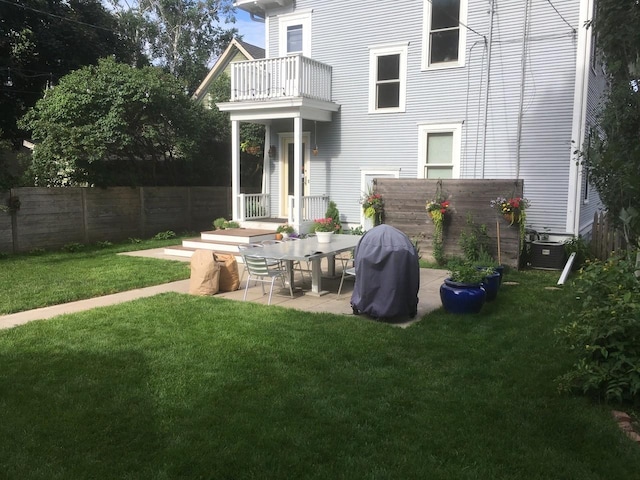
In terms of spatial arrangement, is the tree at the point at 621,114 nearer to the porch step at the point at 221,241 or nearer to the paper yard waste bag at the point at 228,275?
the paper yard waste bag at the point at 228,275

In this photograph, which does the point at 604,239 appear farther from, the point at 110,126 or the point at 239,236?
the point at 110,126

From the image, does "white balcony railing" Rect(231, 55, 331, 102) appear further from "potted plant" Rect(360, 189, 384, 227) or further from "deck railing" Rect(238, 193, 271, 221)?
"potted plant" Rect(360, 189, 384, 227)

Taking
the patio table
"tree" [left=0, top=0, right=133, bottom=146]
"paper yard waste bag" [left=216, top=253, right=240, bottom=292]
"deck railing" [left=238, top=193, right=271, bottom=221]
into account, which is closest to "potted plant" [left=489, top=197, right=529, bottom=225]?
the patio table

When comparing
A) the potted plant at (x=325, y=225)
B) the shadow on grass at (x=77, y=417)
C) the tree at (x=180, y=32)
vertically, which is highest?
the tree at (x=180, y=32)

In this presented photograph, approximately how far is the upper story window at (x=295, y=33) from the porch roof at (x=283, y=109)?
69.6 inches

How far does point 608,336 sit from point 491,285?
3.25 metres

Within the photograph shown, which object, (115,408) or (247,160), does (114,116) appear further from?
(115,408)

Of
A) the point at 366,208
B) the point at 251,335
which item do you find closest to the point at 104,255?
the point at 366,208

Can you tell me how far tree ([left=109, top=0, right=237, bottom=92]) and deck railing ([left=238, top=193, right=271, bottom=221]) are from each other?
1838 cm

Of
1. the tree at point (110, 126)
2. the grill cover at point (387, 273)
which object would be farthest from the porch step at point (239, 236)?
the grill cover at point (387, 273)

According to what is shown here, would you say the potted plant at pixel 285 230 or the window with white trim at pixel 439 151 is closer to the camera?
the window with white trim at pixel 439 151

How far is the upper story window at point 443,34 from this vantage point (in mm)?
11828

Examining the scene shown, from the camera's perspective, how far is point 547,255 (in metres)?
10.2

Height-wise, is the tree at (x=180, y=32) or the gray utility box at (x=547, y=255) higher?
the tree at (x=180, y=32)
